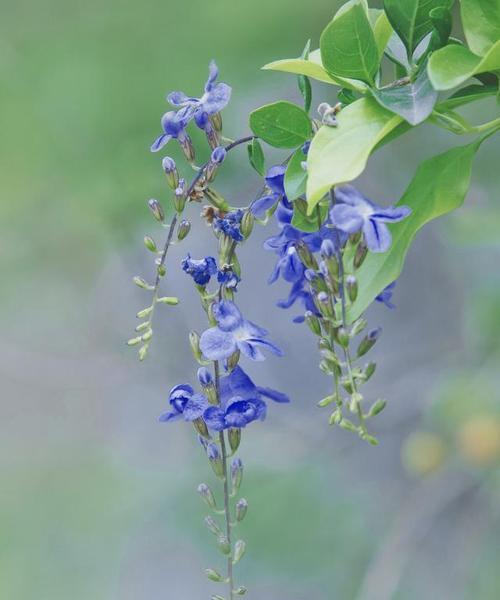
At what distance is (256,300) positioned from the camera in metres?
2.09

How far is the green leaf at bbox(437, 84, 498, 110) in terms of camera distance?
50cm

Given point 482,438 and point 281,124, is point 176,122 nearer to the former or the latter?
point 281,124

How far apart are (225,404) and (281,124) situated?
0.15 meters

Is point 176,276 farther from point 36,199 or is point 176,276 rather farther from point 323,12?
point 323,12

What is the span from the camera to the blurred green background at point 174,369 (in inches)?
64.2

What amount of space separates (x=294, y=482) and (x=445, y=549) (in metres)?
0.47

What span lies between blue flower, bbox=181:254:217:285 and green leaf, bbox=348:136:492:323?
3.2 inches

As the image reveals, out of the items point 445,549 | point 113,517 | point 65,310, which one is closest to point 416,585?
point 445,549

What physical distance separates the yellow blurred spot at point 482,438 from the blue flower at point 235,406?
1.12m

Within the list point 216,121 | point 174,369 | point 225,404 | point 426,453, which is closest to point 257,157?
point 216,121

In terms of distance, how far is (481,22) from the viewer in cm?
50

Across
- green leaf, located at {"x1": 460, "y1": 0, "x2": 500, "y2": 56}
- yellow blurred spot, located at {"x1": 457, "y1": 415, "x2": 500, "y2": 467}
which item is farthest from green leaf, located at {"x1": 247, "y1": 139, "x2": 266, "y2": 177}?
yellow blurred spot, located at {"x1": 457, "y1": 415, "x2": 500, "y2": 467}

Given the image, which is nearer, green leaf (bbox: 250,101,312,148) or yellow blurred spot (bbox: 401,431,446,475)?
green leaf (bbox: 250,101,312,148)

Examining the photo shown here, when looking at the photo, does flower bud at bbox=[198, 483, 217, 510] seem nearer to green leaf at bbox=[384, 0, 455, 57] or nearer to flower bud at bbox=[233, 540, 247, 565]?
flower bud at bbox=[233, 540, 247, 565]
